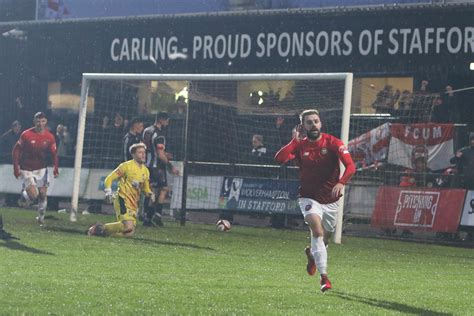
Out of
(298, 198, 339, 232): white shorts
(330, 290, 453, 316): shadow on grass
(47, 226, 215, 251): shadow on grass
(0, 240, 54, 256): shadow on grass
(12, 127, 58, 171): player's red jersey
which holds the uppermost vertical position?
(12, 127, 58, 171): player's red jersey

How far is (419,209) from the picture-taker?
24.2 m

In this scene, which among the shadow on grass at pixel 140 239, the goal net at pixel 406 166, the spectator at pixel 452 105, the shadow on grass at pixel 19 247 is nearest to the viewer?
the shadow on grass at pixel 19 247

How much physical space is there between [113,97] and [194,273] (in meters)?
14.5

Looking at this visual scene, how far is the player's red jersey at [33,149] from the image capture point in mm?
24578

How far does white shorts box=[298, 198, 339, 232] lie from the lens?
14102 millimetres

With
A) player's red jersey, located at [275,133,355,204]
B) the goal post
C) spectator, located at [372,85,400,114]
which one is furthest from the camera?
spectator, located at [372,85,400,114]

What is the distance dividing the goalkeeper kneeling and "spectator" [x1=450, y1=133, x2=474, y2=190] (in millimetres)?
6597

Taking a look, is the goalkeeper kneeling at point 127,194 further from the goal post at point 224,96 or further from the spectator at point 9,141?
the spectator at point 9,141

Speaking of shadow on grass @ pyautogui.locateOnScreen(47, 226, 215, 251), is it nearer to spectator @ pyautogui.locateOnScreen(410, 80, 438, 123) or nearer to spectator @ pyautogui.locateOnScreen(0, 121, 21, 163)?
spectator @ pyautogui.locateOnScreen(410, 80, 438, 123)

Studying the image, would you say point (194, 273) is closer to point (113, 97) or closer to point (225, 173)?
point (225, 173)

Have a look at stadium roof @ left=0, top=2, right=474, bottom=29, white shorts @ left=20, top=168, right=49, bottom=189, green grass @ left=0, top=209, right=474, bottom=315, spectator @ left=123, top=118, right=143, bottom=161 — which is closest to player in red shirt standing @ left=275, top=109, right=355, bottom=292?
green grass @ left=0, top=209, right=474, bottom=315

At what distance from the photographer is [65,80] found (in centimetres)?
3431

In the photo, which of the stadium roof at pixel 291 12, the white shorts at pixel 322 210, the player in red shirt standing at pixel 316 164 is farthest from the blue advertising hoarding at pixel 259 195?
the player in red shirt standing at pixel 316 164

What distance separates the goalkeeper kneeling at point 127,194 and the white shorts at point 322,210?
286 inches
